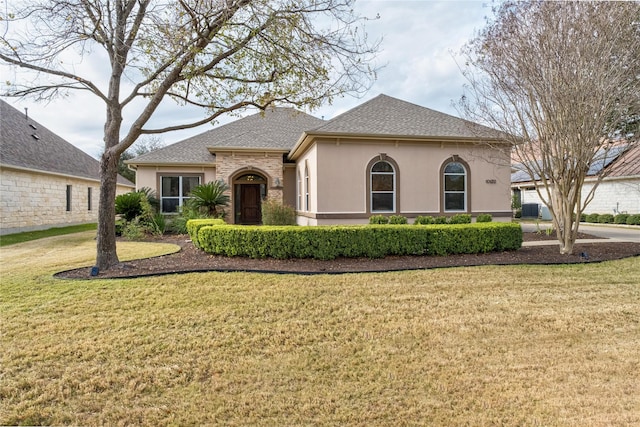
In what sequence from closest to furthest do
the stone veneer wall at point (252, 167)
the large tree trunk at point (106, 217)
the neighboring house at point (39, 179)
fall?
the large tree trunk at point (106, 217) < the neighboring house at point (39, 179) < the stone veneer wall at point (252, 167)

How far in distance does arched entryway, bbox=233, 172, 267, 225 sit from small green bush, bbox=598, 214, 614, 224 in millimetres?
18721

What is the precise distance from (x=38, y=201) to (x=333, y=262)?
1670 cm

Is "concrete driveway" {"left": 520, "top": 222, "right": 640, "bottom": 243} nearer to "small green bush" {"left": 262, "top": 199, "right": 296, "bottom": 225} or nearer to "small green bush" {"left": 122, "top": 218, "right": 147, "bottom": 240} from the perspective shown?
"small green bush" {"left": 262, "top": 199, "right": 296, "bottom": 225}

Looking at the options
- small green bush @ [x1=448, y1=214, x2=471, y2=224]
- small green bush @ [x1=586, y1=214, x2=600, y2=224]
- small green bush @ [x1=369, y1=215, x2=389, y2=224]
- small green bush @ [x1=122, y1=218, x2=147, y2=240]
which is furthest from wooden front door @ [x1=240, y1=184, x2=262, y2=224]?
small green bush @ [x1=586, y1=214, x2=600, y2=224]

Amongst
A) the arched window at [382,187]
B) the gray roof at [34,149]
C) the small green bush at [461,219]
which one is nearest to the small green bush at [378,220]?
the arched window at [382,187]

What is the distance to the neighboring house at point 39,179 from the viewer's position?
15.1 m

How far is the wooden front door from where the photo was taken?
57.3 feet

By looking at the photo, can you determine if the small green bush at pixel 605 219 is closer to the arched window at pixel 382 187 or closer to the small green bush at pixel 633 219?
the small green bush at pixel 633 219

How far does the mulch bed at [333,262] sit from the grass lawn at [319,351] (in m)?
0.55

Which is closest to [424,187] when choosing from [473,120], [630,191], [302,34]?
[473,120]

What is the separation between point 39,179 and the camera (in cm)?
1700

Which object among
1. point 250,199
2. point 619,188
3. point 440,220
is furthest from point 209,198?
point 619,188

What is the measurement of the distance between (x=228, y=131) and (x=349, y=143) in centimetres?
962

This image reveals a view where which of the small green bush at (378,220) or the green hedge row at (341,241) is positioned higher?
the small green bush at (378,220)
